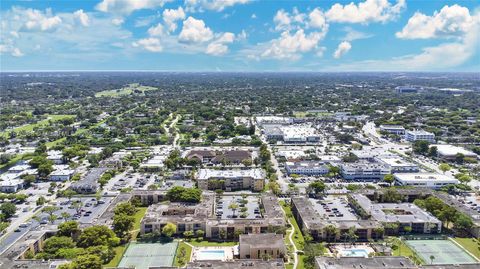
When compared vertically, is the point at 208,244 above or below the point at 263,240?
below

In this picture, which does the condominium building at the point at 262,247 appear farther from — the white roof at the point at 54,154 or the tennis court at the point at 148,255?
the white roof at the point at 54,154

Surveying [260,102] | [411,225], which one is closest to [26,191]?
[411,225]

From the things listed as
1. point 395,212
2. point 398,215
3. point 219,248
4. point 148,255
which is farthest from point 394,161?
point 148,255

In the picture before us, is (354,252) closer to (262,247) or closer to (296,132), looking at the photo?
(262,247)

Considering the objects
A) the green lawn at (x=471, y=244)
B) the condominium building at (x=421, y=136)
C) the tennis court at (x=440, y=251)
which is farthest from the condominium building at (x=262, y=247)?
the condominium building at (x=421, y=136)

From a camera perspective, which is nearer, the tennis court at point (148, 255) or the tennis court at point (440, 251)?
the tennis court at point (148, 255)

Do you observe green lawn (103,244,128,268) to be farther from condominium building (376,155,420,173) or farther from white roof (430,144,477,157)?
white roof (430,144,477,157)
